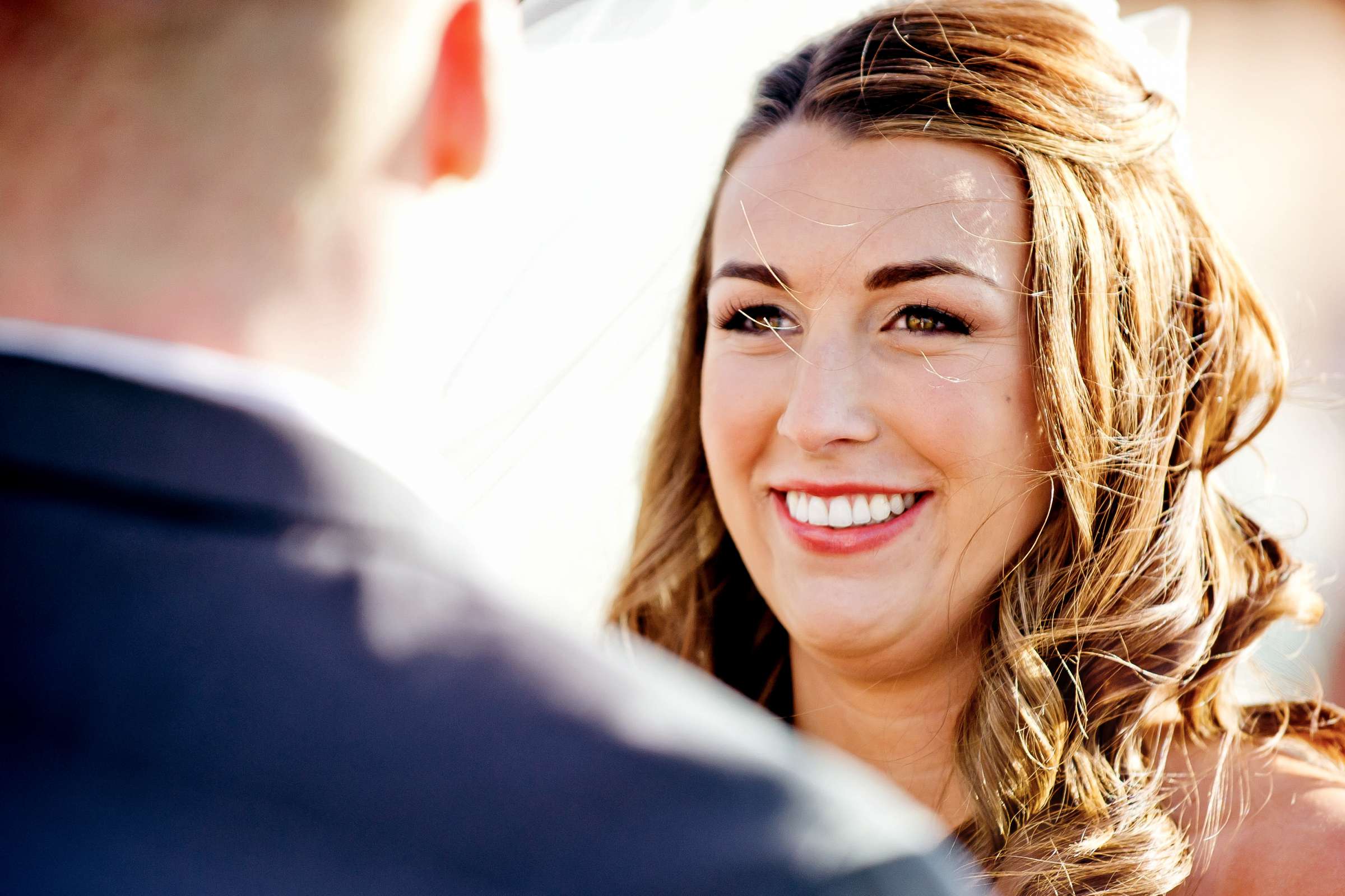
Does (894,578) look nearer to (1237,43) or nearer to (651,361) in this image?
(651,361)

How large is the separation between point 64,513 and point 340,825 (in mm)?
207

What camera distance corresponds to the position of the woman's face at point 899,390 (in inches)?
71.9

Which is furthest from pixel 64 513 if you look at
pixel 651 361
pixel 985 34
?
pixel 651 361

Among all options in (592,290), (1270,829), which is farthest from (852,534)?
(592,290)

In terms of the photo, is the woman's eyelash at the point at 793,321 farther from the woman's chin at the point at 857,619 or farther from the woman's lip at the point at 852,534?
the woman's chin at the point at 857,619

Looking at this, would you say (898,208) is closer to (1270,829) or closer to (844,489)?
(844,489)

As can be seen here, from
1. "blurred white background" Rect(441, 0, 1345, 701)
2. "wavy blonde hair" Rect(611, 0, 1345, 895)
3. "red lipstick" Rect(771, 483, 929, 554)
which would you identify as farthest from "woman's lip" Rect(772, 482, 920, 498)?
"blurred white background" Rect(441, 0, 1345, 701)

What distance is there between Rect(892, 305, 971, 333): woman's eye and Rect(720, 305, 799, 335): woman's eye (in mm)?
183

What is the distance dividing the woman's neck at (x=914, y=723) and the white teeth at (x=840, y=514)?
28cm

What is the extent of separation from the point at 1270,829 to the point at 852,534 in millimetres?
722

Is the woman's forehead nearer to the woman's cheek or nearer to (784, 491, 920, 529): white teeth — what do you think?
the woman's cheek

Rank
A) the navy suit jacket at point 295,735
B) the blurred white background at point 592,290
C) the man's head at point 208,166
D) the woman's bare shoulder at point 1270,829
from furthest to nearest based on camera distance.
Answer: the blurred white background at point 592,290 → the woman's bare shoulder at point 1270,829 → the man's head at point 208,166 → the navy suit jacket at point 295,735

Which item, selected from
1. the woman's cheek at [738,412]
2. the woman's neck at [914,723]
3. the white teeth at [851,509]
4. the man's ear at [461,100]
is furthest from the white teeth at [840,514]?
the man's ear at [461,100]

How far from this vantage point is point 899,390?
1.83 metres
